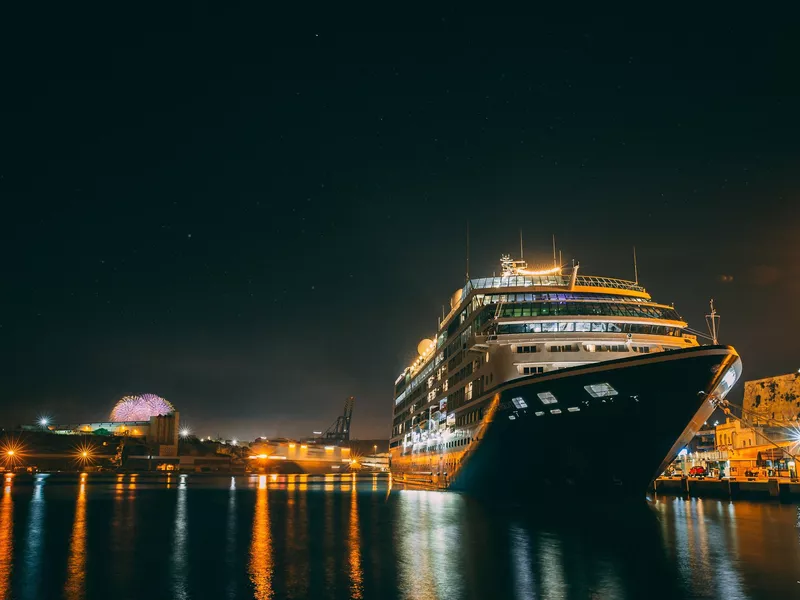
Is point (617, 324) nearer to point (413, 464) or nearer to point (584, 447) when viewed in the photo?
point (584, 447)

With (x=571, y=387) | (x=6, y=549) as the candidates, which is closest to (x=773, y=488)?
(x=571, y=387)

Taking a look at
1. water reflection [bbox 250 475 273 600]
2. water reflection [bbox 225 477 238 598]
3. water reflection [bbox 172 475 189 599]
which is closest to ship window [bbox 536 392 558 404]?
water reflection [bbox 250 475 273 600]

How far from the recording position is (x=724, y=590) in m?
18.0

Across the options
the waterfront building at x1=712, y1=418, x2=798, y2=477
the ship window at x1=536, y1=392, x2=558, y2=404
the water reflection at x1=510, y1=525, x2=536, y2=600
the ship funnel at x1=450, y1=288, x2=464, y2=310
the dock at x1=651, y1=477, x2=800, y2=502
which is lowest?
the dock at x1=651, y1=477, x2=800, y2=502

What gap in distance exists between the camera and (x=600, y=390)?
1417 inches

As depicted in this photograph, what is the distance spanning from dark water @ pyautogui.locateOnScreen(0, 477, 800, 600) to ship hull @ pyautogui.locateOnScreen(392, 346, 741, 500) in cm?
197

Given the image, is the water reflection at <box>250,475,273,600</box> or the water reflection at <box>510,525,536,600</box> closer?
the water reflection at <box>510,525,536,600</box>

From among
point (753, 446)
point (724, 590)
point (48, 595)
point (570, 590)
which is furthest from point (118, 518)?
point (753, 446)

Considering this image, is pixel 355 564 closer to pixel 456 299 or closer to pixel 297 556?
pixel 297 556

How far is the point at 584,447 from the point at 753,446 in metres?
52.7

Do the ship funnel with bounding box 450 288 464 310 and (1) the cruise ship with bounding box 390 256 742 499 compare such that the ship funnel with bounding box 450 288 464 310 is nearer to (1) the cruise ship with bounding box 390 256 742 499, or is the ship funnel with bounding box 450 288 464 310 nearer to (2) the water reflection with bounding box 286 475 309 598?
(1) the cruise ship with bounding box 390 256 742 499

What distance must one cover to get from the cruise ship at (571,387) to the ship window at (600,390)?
69 mm

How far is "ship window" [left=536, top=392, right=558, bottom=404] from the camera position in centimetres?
3849

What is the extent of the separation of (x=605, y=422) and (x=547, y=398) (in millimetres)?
3785
